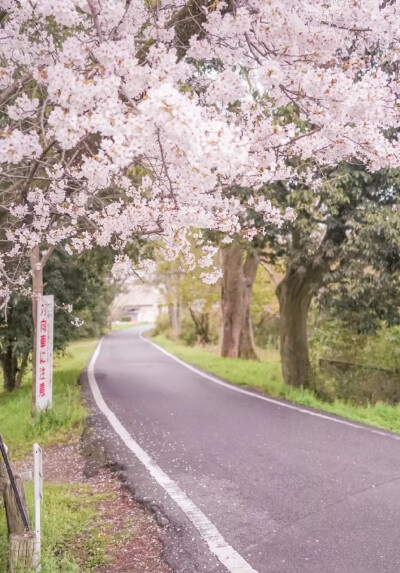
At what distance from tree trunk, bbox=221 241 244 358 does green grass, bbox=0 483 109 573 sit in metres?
16.1

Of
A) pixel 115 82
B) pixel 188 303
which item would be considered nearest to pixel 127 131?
pixel 115 82

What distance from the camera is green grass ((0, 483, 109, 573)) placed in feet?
14.0

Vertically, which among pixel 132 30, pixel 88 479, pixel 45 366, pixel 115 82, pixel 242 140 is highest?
pixel 132 30

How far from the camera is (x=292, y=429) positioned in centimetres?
888

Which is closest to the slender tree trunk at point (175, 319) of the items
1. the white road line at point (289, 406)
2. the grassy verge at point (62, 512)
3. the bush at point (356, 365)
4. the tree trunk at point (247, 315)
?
the tree trunk at point (247, 315)

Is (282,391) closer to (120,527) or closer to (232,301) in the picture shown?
(120,527)

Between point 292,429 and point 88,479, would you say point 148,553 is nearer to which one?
point 88,479

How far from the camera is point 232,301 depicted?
2206 centimetres

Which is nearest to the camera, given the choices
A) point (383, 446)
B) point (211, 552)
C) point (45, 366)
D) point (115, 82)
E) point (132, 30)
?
point (115, 82)

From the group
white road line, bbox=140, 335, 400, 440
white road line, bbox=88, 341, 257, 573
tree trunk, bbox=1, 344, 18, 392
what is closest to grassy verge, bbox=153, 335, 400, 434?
white road line, bbox=140, 335, 400, 440

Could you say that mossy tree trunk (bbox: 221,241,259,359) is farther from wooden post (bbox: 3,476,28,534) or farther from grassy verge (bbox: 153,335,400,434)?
wooden post (bbox: 3,476,28,534)

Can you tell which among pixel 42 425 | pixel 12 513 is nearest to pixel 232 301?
pixel 42 425

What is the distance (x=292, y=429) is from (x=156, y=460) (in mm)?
2763

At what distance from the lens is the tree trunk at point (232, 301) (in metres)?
21.8
